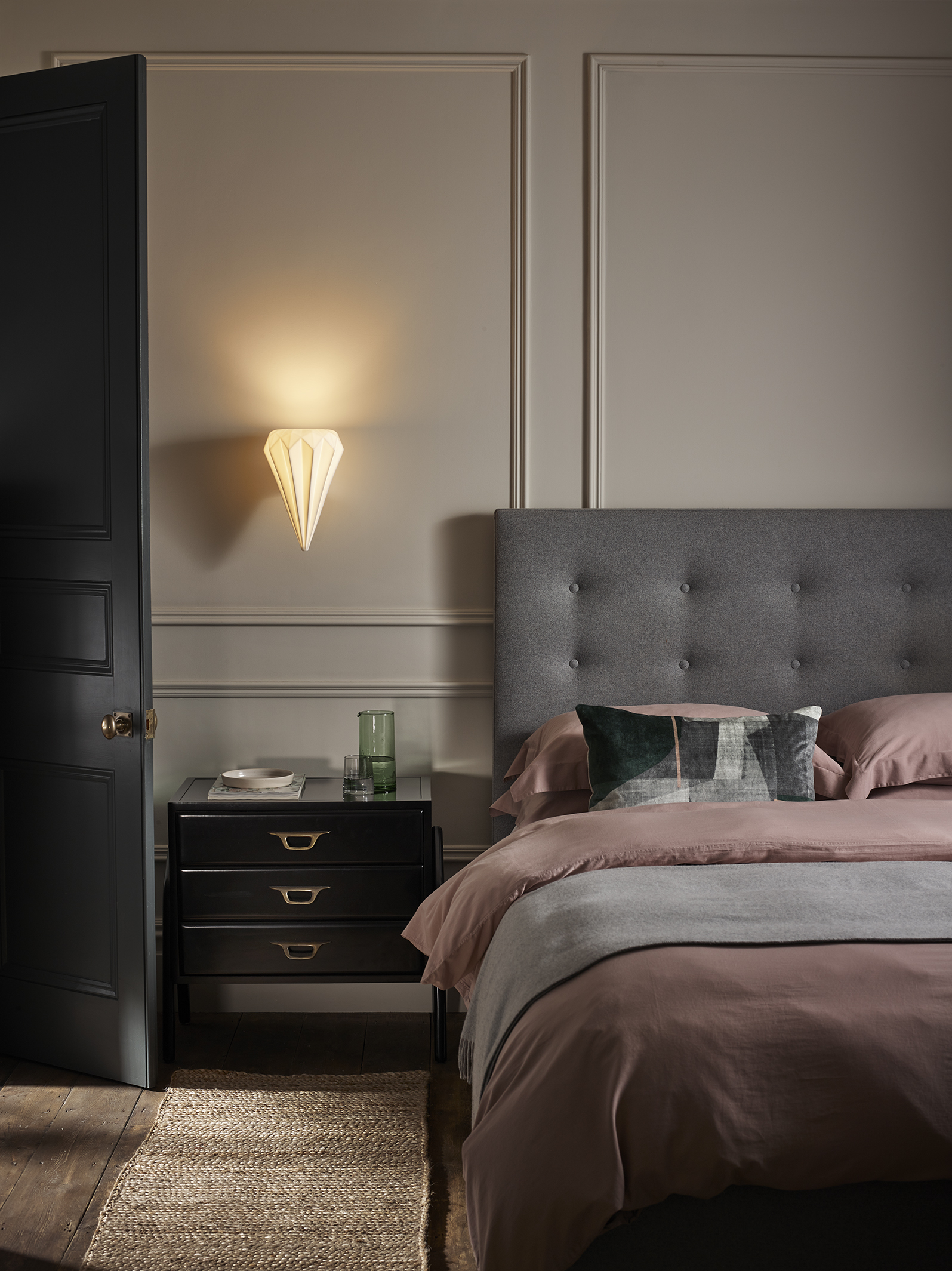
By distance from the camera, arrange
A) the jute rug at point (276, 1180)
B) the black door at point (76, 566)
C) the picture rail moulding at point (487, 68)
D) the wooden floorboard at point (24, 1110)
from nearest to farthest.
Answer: the jute rug at point (276, 1180) < the wooden floorboard at point (24, 1110) < the black door at point (76, 566) < the picture rail moulding at point (487, 68)

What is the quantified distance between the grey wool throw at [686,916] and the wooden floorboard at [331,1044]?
768 mm

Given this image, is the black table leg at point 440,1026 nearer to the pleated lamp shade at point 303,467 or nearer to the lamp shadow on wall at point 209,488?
the pleated lamp shade at point 303,467

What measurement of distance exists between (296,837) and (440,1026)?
1.92 feet

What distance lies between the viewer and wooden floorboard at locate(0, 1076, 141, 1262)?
1739 millimetres

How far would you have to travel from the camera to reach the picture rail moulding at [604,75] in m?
2.71

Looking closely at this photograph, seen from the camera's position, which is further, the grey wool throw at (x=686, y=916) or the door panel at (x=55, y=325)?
the door panel at (x=55, y=325)

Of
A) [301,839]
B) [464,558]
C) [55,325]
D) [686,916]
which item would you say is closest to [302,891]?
[301,839]

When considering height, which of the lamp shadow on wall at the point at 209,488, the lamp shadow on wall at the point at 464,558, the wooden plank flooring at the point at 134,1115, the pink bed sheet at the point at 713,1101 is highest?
the lamp shadow on wall at the point at 209,488

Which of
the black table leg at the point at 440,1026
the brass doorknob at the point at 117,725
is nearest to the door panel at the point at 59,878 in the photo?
the brass doorknob at the point at 117,725

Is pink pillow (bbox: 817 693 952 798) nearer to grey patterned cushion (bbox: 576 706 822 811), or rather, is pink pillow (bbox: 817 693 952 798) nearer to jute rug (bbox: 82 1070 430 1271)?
grey patterned cushion (bbox: 576 706 822 811)

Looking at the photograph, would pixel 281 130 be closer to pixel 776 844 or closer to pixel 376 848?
pixel 376 848

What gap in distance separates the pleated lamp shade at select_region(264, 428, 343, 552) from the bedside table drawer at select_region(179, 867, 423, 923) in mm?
873

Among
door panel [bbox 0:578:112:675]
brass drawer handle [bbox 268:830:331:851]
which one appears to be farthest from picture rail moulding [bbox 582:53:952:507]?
door panel [bbox 0:578:112:675]

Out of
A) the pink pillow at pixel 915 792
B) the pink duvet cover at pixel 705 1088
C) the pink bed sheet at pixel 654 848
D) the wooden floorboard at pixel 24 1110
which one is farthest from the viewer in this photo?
the pink pillow at pixel 915 792
